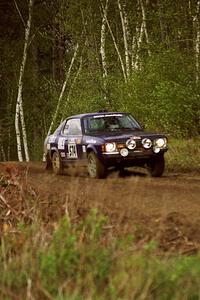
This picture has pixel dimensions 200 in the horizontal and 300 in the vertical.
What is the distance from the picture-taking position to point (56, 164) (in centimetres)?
1980

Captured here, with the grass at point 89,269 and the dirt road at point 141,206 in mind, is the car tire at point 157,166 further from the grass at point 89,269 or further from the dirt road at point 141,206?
the grass at point 89,269

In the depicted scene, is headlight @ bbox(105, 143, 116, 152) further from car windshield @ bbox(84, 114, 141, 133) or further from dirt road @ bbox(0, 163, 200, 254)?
car windshield @ bbox(84, 114, 141, 133)

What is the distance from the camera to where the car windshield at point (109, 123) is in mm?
18094

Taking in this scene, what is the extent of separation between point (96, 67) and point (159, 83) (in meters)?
11.6

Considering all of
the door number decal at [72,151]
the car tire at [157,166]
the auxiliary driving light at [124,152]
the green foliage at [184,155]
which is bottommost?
the green foliage at [184,155]

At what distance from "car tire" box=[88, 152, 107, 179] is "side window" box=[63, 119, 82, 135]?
A: 3.58 ft

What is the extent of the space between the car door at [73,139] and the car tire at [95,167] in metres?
0.56

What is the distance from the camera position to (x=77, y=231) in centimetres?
716

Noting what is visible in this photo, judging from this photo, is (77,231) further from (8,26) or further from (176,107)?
(8,26)

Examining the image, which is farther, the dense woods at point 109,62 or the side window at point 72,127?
the dense woods at point 109,62

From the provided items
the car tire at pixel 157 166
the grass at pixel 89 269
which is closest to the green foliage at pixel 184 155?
the car tire at pixel 157 166

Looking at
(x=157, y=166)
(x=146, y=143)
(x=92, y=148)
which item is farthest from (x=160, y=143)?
(x=92, y=148)

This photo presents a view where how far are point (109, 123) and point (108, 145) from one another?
163 cm

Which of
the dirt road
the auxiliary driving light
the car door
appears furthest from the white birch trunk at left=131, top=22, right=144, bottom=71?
the dirt road
